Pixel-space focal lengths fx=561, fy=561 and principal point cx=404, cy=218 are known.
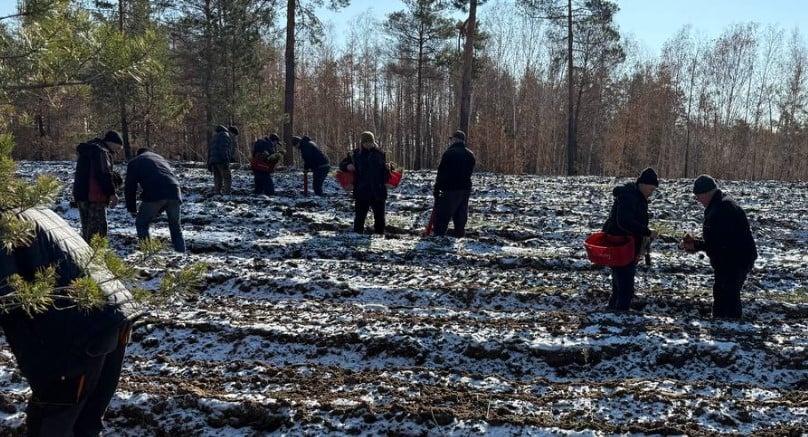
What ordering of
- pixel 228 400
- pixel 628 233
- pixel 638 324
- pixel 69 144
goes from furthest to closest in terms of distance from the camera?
pixel 69 144, pixel 628 233, pixel 638 324, pixel 228 400

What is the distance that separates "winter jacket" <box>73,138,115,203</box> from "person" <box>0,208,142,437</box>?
222 inches

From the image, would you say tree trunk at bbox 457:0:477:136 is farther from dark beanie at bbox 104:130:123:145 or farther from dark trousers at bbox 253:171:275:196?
dark beanie at bbox 104:130:123:145

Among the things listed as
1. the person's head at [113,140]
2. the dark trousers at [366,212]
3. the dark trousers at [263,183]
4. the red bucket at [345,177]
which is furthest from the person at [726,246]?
the dark trousers at [263,183]

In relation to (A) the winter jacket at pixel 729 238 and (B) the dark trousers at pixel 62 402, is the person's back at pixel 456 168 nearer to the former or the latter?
(A) the winter jacket at pixel 729 238

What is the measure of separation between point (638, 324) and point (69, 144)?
→ 3384 cm

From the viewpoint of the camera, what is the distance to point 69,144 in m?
31.5

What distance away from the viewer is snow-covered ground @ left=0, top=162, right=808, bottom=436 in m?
3.75

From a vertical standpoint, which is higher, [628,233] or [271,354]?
[628,233]

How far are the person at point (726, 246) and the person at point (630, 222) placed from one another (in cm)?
50

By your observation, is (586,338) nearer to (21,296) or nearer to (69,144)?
(21,296)

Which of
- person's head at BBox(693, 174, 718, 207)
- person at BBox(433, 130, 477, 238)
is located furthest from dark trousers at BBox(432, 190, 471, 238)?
person's head at BBox(693, 174, 718, 207)

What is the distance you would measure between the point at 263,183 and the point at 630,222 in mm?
10385

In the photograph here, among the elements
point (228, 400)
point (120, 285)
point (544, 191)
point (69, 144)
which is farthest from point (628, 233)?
point (69, 144)

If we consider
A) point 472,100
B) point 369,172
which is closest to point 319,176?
point 369,172
